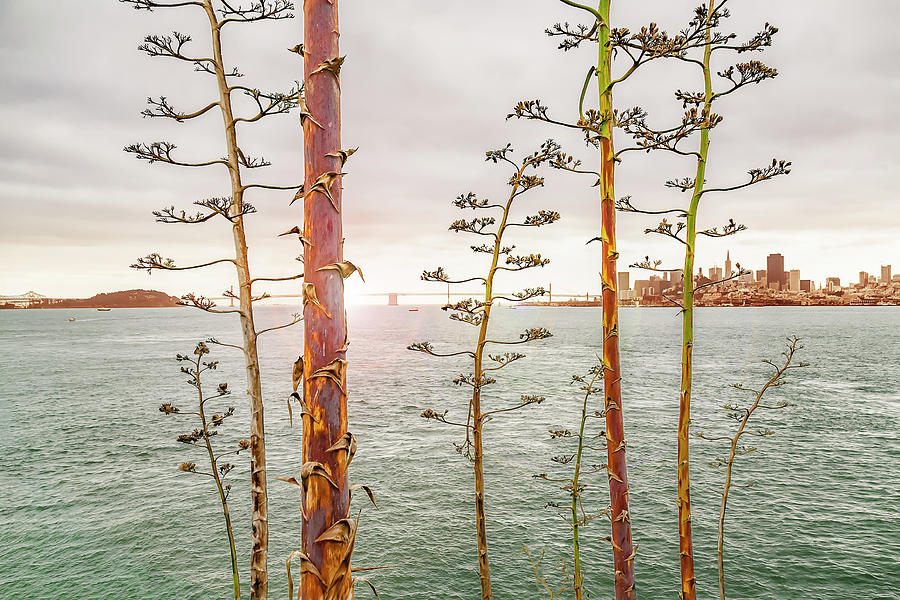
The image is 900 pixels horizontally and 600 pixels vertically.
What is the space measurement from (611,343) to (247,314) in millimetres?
4173

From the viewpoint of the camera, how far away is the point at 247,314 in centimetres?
566

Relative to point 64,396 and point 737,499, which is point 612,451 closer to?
point 737,499

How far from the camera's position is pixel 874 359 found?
79.0 meters

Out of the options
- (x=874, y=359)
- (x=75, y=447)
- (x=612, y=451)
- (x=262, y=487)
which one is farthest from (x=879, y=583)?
(x=874, y=359)

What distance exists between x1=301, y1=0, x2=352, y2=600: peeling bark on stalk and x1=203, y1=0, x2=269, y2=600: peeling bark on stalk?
344 cm

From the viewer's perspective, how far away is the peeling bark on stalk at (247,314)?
5551 millimetres

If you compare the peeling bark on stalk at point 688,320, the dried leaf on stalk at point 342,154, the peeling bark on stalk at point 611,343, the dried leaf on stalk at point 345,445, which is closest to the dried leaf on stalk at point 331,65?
the dried leaf on stalk at point 342,154

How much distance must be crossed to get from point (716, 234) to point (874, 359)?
100638 mm

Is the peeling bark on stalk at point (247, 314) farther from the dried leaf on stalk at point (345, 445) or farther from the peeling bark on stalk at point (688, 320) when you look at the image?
the peeling bark on stalk at point (688, 320)

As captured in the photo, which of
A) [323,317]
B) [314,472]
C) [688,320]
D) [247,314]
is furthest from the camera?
[247,314]

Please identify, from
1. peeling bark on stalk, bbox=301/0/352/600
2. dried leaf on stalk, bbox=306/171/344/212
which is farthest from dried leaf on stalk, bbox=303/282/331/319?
dried leaf on stalk, bbox=306/171/344/212

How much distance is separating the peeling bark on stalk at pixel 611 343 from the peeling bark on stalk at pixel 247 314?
3929 mm

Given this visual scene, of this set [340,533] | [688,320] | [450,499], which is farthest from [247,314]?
[450,499]

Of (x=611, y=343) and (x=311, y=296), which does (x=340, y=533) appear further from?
(x=611, y=343)
